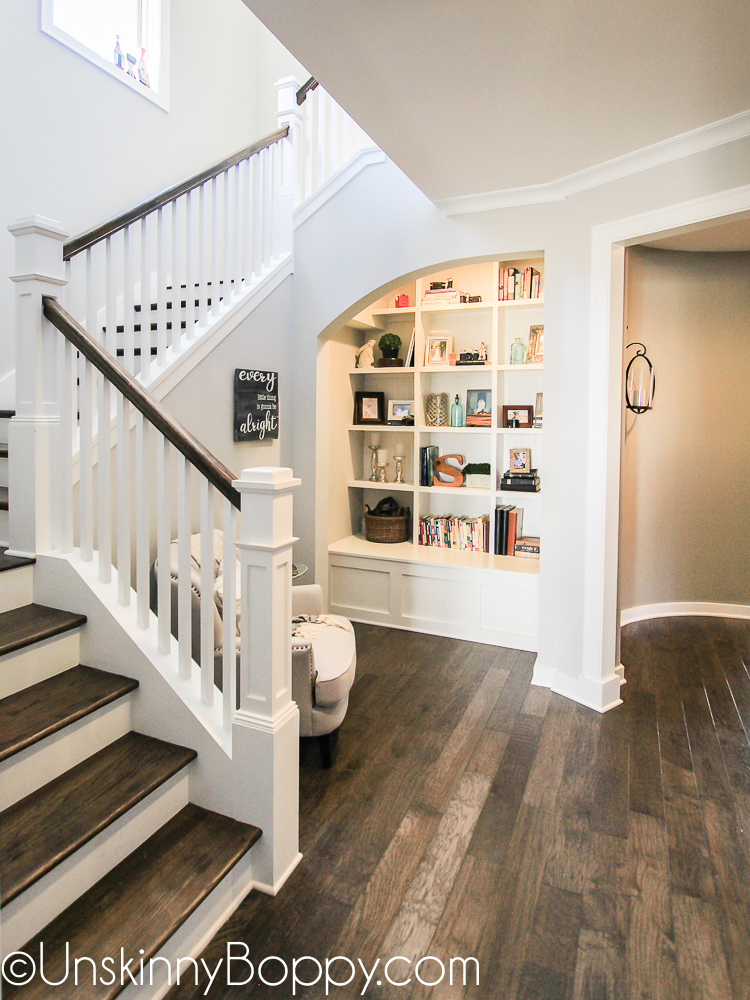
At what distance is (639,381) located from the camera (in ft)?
13.5

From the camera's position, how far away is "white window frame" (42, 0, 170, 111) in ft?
11.4

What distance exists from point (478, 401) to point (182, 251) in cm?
218

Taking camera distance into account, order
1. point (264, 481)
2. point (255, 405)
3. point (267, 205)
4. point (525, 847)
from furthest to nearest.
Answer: point (267, 205)
point (255, 405)
point (525, 847)
point (264, 481)

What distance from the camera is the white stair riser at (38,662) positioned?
73.0 inches

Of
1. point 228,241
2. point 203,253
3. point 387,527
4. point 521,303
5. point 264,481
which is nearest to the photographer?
point 264,481

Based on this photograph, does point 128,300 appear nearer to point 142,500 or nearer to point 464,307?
point 142,500

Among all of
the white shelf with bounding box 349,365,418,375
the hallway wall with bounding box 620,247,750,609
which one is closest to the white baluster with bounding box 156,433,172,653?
the white shelf with bounding box 349,365,418,375

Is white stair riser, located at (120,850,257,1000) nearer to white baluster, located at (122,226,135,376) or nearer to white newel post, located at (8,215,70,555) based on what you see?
white newel post, located at (8,215,70,555)

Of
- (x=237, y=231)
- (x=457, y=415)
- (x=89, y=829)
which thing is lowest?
(x=89, y=829)

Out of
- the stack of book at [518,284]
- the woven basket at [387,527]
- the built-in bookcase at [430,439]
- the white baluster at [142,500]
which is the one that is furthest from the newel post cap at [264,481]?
the stack of book at [518,284]

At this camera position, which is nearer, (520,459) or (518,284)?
(518,284)

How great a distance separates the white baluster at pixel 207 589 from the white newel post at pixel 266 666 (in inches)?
5.8

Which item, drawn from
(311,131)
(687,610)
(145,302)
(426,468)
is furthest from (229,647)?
(687,610)

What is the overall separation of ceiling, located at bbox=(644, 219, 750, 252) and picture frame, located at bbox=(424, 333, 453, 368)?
1.42 meters
